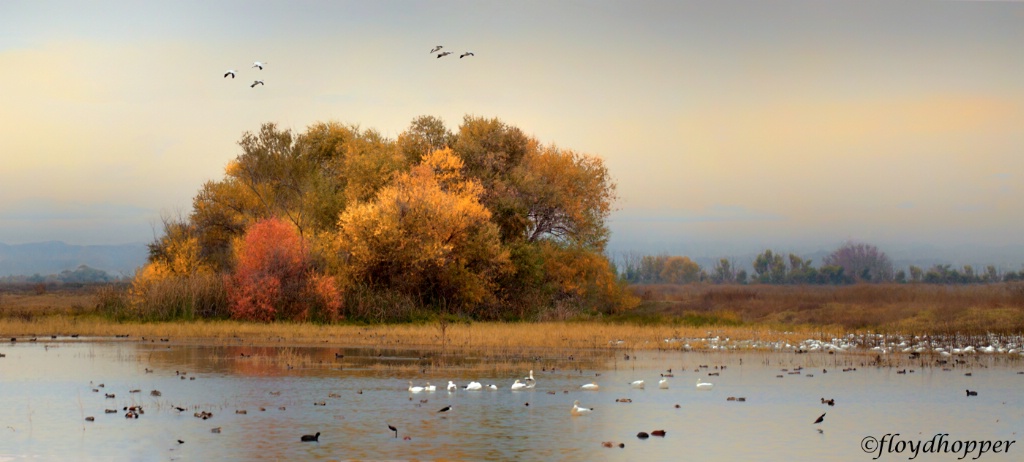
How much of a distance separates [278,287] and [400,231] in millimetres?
6947

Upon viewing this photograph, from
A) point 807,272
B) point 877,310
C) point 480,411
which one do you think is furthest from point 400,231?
point 807,272

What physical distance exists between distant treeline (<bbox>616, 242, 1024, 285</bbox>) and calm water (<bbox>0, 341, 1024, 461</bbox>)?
311 ft

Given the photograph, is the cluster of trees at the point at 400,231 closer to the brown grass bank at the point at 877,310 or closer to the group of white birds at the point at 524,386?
the brown grass bank at the point at 877,310

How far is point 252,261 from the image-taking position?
170ft

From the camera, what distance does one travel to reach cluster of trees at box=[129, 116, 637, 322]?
52312 millimetres

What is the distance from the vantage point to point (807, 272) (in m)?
150

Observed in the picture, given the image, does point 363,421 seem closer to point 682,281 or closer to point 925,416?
point 925,416

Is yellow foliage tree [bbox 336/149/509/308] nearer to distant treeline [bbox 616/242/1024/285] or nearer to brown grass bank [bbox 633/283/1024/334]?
brown grass bank [bbox 633/283/1024/334]

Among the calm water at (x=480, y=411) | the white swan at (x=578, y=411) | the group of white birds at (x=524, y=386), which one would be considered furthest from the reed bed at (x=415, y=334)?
the white swan at (x=578, y=411)

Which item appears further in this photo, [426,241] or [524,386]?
[426,241]

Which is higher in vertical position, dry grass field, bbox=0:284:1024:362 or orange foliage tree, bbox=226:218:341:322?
orange foliage tree, bbox=226:218:341:322

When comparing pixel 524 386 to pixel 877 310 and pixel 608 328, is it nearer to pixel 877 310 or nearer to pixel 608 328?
pixel 608 328

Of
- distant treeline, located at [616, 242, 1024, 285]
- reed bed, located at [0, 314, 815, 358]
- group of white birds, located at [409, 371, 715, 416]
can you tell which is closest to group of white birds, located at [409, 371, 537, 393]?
group of white birds, located at [409, 371, 715, 416]

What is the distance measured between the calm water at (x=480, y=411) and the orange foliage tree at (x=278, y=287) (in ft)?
53.4
